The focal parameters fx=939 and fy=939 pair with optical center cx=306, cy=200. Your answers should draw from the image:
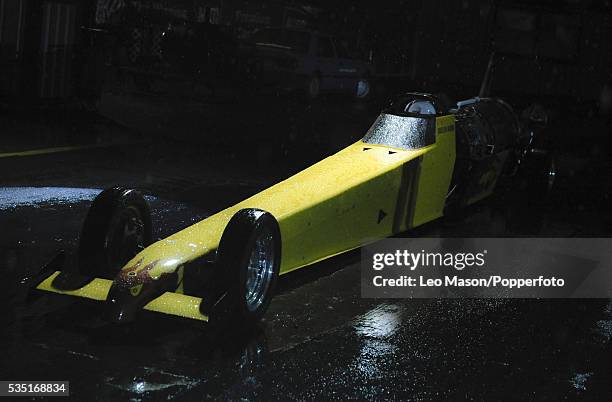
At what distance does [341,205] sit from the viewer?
733cm

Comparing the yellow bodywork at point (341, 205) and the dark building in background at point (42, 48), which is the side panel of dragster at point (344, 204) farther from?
the dark building in background at point (42, 48)

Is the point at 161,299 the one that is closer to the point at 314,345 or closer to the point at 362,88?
the point at 314,345

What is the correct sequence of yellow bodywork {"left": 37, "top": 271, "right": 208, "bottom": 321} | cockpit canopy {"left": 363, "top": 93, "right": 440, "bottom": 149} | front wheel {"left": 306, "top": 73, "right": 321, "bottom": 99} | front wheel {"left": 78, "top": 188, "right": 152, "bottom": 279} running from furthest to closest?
front wheel {"left": 306, "top": 73, "right": 321, "bottom": 99}, cockpit canopy {"left": 363, "top": 93, "right": 440, "bottom": 149}, front wheel {"left": 78, "top": 188, "right": 152, "bottom": 279}, yellow bodywork {"left": 37, "top": 271, "right": 208, "bottom": 321}

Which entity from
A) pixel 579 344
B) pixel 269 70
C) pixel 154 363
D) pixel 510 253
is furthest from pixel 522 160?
pixel 269 70

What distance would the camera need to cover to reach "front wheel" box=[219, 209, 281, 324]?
227 inches

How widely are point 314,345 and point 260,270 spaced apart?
62 centimetres

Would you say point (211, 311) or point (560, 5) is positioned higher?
point (560, 5)

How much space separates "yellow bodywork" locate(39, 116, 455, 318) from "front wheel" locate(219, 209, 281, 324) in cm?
34

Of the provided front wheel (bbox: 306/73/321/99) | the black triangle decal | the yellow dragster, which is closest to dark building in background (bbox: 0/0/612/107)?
front wheel (bbox: 306/73/321/99)

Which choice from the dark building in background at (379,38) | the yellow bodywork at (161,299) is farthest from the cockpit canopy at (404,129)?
the dark building in background at (379,38)

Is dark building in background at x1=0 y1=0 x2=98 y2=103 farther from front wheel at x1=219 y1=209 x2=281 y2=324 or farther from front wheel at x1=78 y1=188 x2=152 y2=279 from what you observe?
front wheel at x1=219 y1=209 x2=281 y2=324

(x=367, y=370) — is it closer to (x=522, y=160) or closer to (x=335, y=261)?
(x=335, y=261)

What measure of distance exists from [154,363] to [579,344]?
2.90 metres

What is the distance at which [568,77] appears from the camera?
23.3 meters
